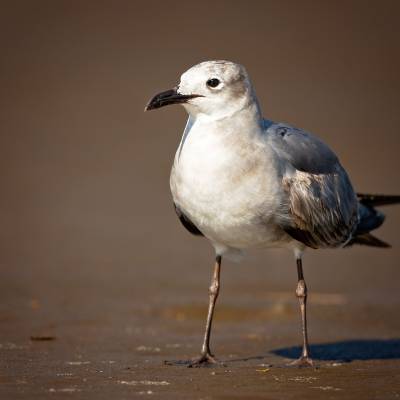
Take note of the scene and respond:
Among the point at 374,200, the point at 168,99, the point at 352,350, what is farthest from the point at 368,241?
the point at 168,99

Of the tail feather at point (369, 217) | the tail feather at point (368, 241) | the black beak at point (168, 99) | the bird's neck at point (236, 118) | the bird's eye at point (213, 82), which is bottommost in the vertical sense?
the tail feather at point (368, 241)

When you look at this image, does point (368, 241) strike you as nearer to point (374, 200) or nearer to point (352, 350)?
point (374, 200)

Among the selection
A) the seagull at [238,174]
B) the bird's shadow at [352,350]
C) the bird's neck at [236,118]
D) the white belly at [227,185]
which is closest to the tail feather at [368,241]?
the bird's shadow at [352,350]

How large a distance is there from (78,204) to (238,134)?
21.2 ft

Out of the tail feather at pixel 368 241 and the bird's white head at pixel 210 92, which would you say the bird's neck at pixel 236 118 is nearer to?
the bird's white head at pixel 210 92

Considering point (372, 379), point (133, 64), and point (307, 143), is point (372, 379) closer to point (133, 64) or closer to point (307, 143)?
point (307, 143)

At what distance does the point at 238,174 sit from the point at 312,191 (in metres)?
0.70

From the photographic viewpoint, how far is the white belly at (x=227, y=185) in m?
6.49

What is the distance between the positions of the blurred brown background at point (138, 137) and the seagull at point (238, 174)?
1226 mm

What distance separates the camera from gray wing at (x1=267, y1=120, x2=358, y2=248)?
22.4 feet

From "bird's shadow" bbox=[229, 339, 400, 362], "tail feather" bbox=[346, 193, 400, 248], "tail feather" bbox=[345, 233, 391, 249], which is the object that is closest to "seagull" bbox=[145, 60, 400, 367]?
"bird's shadow" bbox=[229, 339, 400, 362]

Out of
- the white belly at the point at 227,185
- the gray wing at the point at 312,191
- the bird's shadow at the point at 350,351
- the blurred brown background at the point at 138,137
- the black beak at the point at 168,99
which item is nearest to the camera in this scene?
the white belly at the point at 227,185

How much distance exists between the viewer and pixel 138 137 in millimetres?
16609

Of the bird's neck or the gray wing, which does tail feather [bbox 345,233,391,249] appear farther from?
the bird's neck
